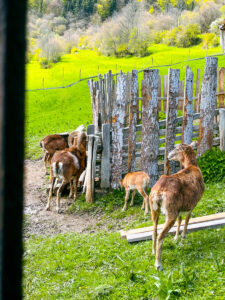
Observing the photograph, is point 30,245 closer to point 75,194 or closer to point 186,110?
point 75,194

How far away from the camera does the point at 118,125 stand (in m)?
8.91

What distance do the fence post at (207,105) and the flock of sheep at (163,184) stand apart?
2.28 m

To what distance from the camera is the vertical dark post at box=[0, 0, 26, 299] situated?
0.77m

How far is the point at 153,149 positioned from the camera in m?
8.85

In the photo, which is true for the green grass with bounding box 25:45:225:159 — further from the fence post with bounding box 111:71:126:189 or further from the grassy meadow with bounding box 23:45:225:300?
the grassy meadow with bounding box 23:45:225:300

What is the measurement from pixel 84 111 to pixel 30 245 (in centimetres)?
1629

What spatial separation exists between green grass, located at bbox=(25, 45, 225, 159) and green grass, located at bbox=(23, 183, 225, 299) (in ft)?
9.10

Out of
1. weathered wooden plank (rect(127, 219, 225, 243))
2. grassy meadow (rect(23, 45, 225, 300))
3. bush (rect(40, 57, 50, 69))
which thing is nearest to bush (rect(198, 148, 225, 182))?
grassy meadow (rect(23, 45, 225, 300))

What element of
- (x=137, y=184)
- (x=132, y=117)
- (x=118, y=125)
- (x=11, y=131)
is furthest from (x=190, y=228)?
(x=11, y=131)

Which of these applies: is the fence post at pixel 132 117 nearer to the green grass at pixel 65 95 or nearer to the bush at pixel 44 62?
the green grass at pixel 65 95

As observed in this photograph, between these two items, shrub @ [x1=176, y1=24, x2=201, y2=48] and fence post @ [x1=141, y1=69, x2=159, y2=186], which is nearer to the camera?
fence post @ [x1=141, y1=69, x2=159, y2=186]

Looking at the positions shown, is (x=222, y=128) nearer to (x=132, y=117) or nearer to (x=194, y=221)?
(x=132, y=117)

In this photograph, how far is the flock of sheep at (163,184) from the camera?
5230 millimetres

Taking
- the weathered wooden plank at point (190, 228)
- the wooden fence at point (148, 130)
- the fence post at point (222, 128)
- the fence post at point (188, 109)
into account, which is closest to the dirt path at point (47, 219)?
the wooden fence at point (148, 130)
